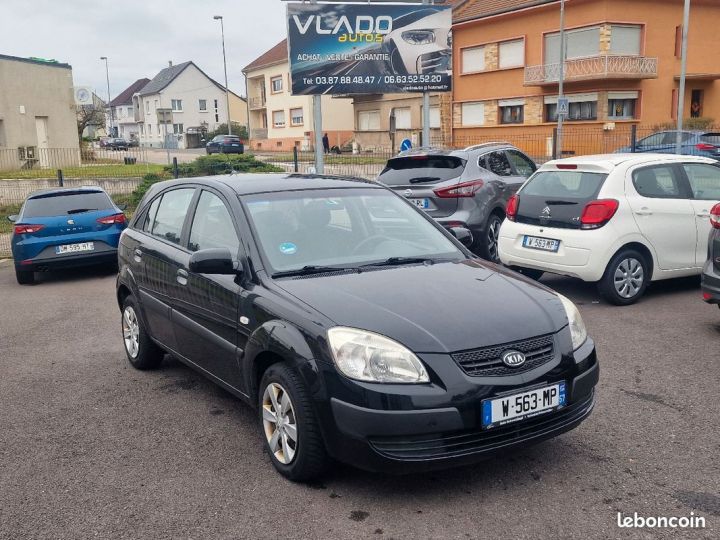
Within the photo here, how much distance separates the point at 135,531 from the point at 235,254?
175 cm

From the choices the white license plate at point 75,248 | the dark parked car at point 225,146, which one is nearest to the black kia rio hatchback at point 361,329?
the white license plate at point 75,248

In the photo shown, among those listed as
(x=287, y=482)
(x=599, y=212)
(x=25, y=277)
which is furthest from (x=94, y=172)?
(x=287, y=482)

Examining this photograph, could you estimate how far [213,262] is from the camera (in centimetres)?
430

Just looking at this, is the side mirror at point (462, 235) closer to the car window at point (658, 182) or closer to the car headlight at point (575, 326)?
the car headlight at point (575, 326)

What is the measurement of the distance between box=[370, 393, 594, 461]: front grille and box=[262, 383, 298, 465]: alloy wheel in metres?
0.58

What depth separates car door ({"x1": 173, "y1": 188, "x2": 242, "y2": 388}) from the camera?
14.6 feet

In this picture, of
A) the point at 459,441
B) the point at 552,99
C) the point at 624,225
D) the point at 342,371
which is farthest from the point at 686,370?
the point at 552,99

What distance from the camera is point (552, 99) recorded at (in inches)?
1453

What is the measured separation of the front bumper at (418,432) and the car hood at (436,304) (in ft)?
0.74

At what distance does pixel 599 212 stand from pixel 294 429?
4920 millimetres

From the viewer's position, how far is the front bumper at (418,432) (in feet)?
11.2

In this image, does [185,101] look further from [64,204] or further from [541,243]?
[541,243]

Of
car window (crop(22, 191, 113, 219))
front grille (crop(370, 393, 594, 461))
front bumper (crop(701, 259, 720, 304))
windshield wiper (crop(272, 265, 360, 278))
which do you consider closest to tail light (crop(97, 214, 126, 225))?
car window (crop(22, 191, 113, 219))

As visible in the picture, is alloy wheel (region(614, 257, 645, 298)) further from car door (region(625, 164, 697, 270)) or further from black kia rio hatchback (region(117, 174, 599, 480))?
black kia rio hatchback (region(117, 174, 599, 480))
